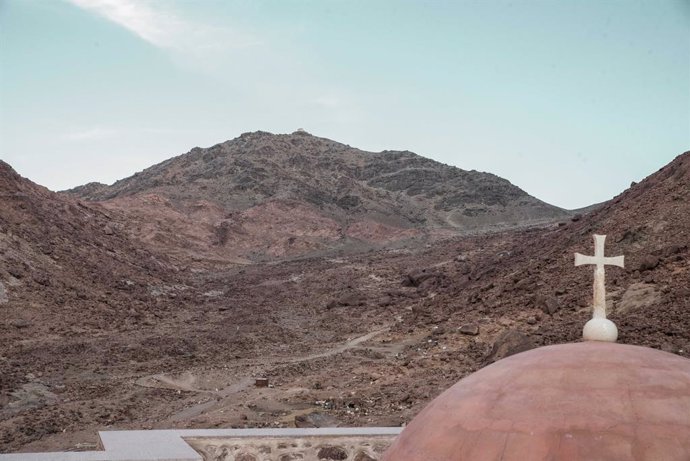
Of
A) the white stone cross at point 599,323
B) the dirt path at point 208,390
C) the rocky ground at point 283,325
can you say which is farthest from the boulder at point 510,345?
the white stone cross at point 599,323

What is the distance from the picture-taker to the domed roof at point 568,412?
10.2ft

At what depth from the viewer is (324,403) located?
14.5 metres

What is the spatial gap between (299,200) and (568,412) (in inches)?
2552

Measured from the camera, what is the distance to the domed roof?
3.12 m

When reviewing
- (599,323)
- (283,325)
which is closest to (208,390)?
(283,325)

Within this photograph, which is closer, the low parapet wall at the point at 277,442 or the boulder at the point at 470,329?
the low parapet wall at the point at 277,442

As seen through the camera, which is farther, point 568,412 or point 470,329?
point 470,329

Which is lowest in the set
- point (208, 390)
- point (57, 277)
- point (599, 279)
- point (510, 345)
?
point (208, 390)

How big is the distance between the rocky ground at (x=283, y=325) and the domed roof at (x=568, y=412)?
8660 millimetres

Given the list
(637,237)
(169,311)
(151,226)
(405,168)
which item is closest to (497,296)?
(637,237)

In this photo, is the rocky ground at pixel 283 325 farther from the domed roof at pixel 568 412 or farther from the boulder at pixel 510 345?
the domed roof at pixel 568 412

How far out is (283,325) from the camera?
2681 cm

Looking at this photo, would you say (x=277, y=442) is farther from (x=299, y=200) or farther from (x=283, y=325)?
(x=299, y=200)

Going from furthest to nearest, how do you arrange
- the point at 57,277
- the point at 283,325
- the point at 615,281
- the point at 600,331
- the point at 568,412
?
the point at 57,277, the point at 283,325, the point at 615,281, the point at 600,331, the point at 568,412
